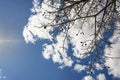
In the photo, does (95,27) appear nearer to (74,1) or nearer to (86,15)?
(86,15)

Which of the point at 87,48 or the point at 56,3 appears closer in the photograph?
the point at 87,48

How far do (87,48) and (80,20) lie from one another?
3.87 ft

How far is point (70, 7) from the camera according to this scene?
25.5ft

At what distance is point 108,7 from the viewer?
25.5ft

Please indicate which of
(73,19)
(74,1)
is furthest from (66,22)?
(74,1)

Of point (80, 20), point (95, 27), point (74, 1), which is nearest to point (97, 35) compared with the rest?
point (95, 27)

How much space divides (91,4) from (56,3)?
3.93ft

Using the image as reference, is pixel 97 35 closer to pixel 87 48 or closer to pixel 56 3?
pixel 87 48

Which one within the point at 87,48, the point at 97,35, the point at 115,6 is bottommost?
the point at 87,48

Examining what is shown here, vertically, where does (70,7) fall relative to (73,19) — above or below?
above

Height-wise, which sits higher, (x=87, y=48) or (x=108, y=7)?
(x=108, y=7)

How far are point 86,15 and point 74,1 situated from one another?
27.4 inches

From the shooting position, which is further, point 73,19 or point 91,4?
point 91,4

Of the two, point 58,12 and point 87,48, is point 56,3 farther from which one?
point 87,48
